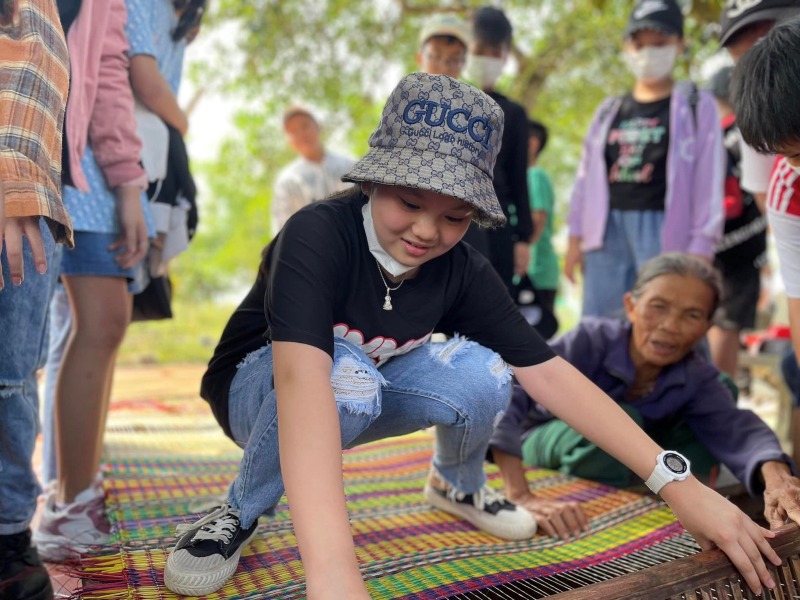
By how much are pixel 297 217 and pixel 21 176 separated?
0.47 m

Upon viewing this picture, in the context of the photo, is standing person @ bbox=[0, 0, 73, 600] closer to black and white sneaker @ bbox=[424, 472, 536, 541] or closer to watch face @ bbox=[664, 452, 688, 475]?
black and white sneaker @ bbox=[424, 472, 536, 541]

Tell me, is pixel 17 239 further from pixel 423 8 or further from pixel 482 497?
pixel 423 8

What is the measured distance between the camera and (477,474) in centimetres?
185

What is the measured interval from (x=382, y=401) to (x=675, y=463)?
607 mm

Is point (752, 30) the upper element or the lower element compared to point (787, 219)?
upper

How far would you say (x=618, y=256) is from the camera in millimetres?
3205

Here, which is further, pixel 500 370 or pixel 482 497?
pixel 482 497

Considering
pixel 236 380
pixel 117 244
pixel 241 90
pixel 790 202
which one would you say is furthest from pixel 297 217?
pixel 241 90

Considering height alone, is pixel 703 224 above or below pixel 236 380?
above

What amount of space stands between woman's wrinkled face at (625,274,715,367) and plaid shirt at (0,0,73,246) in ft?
5.59

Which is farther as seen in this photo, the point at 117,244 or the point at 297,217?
the point at 117,244

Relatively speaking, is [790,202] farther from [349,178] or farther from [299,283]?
[299,283]

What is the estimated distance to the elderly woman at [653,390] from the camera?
6.95 feet

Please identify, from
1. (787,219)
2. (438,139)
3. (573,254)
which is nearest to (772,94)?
(787,219)
